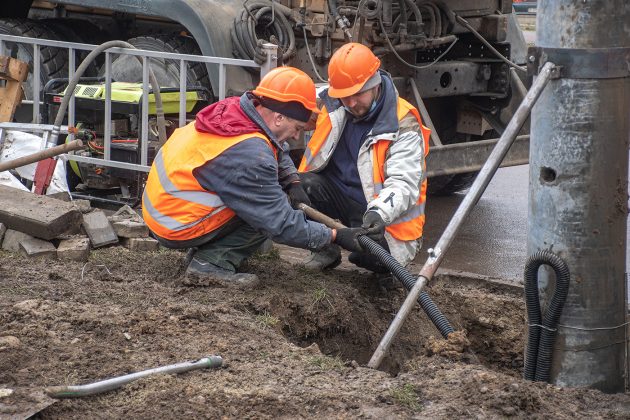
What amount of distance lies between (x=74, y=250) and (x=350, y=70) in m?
1.98

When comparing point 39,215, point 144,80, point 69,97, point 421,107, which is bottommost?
point 39,215

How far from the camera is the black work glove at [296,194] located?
242 inches

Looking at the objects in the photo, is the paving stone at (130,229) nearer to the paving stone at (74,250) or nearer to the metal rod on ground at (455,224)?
the paving stone at (74,250)

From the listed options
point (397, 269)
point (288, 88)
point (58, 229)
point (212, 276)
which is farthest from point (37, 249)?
point (397, 269)

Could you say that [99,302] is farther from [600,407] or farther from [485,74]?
[485,74]

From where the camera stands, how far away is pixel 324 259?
646 cm

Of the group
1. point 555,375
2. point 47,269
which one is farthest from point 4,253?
point 555,375

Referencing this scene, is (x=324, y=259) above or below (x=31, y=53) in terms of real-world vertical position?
below

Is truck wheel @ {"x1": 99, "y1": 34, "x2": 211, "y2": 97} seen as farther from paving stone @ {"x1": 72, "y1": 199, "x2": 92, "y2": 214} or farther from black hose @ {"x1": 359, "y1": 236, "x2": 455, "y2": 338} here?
black hose @ {"x1": 359, "y1": 236, "x2": 455, "y2": 338}

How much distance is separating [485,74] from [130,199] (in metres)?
3.28

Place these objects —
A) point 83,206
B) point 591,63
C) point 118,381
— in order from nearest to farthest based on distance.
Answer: point 118,381
point 591,63
point 83,206

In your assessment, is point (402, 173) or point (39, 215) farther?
point (39, 215)

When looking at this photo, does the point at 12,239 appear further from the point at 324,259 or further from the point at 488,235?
the point at 488,235

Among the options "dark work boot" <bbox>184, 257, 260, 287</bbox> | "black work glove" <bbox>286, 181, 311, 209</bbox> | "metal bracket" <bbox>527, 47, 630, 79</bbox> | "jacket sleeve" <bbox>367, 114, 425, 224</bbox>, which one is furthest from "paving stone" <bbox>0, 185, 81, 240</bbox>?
"metal bracket" <bbox>527, 47, 630, 79</bbox>
